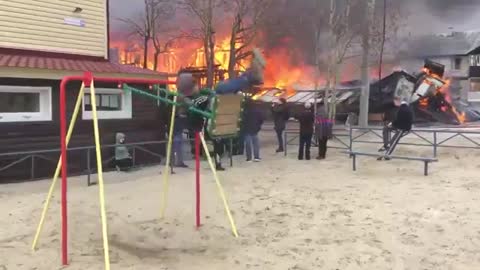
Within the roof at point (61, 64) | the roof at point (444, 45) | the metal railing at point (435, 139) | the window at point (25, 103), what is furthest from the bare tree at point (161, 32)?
the window at point (25, 103)

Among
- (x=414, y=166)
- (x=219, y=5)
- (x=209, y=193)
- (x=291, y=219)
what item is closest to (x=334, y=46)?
(x=219, y=5)

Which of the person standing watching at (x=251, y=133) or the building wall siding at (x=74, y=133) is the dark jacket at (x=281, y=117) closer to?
the person standing watching at (x=251, y=133)

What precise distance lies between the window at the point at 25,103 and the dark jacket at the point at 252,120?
4.45 meters

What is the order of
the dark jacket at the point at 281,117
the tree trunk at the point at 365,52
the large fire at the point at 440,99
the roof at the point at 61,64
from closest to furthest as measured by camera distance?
the roof at the point at 61,64, the dark jacket at the point at 281,117, the tree trunk at the point at 365,52, the large fire at the point at 440,99

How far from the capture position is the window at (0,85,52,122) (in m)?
10.0

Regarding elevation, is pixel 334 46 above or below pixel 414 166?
above

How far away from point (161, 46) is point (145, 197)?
2844cm

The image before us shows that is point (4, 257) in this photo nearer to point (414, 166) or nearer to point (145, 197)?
point (145, 197)

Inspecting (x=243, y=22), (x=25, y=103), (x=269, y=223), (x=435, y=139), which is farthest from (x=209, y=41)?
(x=269, y=223)

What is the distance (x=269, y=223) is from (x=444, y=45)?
118 feet

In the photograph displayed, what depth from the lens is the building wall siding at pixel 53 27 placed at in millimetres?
10531

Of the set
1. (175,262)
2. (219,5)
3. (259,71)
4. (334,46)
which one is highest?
(219,5)

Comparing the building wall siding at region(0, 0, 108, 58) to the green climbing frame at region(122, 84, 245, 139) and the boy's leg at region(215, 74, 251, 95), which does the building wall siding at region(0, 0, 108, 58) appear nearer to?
the green climbing frame at region(122, 84, 245, 139)

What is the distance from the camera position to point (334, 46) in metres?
19.9
